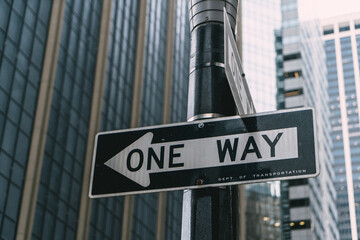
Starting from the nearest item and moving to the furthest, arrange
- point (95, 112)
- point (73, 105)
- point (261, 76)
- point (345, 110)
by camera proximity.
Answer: point (73, 105) < point (95, 112) < point (261, 76) < point (345, 110)

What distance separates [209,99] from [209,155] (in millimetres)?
575

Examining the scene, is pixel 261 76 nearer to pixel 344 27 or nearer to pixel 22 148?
pixel 22 148

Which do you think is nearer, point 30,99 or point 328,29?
point 30,99

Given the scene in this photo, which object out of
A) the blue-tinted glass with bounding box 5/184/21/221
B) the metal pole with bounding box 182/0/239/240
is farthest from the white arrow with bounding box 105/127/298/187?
the blue-tinted glass with bounding box 5/184/21/221

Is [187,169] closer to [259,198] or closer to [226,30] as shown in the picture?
[226,30]

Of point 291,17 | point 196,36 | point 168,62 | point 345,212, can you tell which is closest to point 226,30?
point 196,36

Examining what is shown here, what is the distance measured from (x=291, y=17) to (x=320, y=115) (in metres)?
19.7

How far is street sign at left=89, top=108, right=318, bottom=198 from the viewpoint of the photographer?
16.2 feet

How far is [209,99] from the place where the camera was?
5461 mm

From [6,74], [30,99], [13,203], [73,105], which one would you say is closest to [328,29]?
[73,105]

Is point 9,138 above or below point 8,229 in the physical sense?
above

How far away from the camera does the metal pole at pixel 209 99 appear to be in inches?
193

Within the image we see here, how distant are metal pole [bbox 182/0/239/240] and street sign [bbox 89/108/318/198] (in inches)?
6.4

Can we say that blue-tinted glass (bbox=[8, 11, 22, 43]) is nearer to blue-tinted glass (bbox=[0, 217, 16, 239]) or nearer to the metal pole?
blue-tinted glass (bbox=[0, 217, 16, 239])
